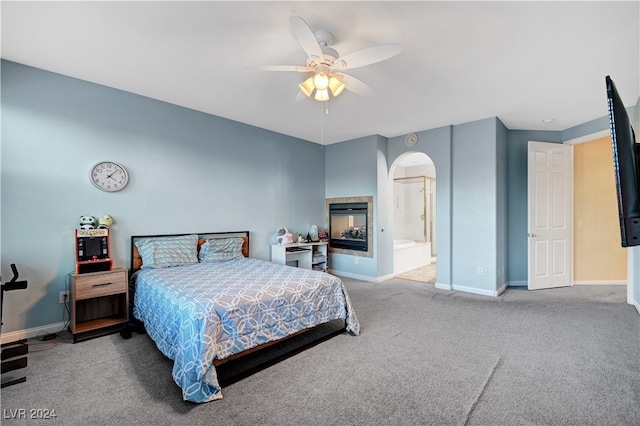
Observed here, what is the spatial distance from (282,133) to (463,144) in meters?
2.94

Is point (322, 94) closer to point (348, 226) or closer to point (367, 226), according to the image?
point (367, 226)

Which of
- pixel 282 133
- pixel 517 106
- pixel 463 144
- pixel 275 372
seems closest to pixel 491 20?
pixel 517 106

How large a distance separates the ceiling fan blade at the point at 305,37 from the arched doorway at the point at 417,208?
16.1 feet

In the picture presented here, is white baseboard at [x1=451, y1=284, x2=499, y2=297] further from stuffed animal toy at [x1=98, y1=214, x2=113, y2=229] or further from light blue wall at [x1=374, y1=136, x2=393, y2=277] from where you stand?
stuffed animal toy at [x1=98, y1=214, x2=113, y2=229]

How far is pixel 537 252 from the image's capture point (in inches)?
175

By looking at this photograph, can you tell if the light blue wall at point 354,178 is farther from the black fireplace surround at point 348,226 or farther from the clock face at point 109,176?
the clock face at point 109,176

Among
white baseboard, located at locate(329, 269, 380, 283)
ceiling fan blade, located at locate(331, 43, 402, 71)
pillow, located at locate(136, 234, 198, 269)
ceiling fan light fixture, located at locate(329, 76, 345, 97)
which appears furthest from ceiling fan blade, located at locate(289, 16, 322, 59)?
white baseboard, located at locate(329, 269, 380, 283)

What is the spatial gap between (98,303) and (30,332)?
0.55 m

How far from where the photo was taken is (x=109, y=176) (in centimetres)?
320

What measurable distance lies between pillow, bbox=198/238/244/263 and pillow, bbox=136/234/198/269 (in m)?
0.12

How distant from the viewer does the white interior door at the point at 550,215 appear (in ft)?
14.6

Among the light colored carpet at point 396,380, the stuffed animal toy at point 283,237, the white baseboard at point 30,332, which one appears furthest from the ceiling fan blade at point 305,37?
the white baseboard at point 30,332

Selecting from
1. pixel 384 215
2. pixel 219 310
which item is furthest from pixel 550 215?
pixel 219 310

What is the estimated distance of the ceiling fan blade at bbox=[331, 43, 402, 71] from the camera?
190 centimetres
